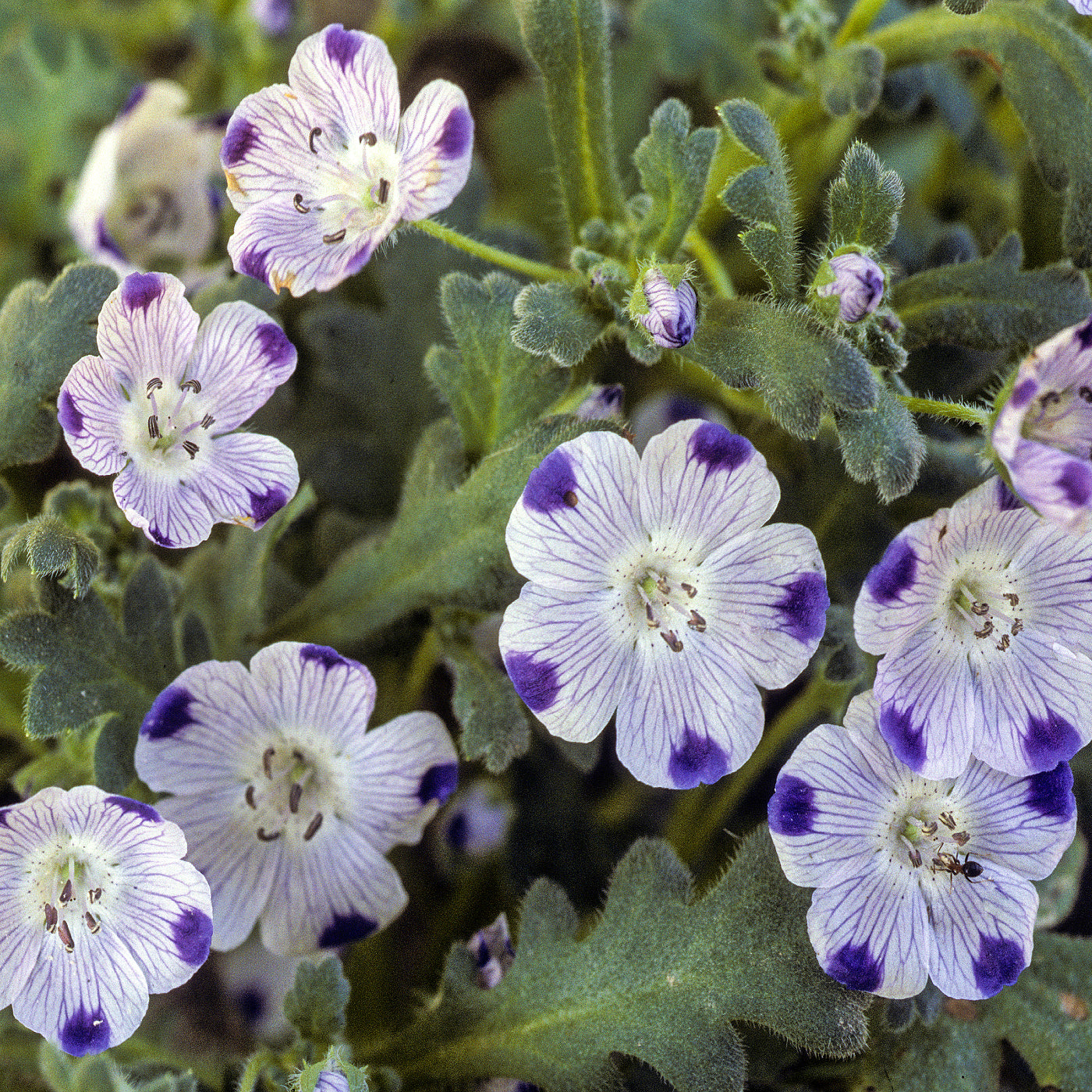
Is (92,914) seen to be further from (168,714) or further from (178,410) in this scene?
(178,410)

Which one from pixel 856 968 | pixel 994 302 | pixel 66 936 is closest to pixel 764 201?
pixel 994 302

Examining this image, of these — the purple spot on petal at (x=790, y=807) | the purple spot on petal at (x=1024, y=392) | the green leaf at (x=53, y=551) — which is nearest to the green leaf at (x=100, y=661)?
the green leaf at (x=53, y=551)

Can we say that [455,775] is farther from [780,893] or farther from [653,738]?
[780,893]

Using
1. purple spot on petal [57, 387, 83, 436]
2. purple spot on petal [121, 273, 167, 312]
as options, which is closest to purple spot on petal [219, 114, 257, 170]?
purple spot on petal [121, 273, 167, 312]

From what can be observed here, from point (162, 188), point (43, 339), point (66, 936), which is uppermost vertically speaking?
point (43, 339)

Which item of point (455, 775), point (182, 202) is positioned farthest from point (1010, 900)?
point (182, 202)

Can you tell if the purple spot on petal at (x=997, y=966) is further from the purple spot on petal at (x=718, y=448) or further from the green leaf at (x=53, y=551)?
the green leaf at (x=53, y=551)
